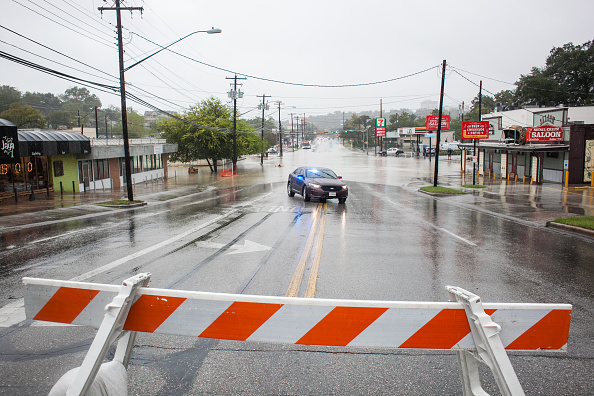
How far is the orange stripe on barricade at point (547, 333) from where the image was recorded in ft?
8.93

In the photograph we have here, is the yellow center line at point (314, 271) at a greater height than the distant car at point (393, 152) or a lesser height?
lesser

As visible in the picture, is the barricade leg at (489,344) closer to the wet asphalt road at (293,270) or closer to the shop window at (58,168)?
the wet asphalt road at (293,270)

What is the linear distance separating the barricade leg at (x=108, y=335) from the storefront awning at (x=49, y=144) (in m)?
22.6

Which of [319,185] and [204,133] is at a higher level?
[204,133]

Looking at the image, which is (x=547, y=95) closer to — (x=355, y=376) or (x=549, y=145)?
(x=549, y=145)

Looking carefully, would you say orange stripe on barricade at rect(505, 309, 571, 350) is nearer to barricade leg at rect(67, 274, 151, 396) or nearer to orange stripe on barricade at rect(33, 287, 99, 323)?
barricade leg at rect(67, 274, 151, 396)

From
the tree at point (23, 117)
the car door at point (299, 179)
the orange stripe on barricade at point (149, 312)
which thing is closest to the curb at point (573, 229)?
the car door at point (299, 179)

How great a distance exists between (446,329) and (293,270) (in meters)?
5.64

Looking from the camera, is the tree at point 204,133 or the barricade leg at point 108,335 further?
the tree at point 204,133

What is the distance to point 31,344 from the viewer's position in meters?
5.01

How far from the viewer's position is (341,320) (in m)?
2.78

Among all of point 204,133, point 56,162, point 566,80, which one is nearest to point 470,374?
point 56,162

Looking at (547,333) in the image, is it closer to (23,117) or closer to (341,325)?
(341,325)

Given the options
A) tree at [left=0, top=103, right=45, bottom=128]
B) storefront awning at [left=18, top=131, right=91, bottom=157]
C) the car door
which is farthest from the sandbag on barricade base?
tree at [left=0, top=103, right=45, bottom=128]
